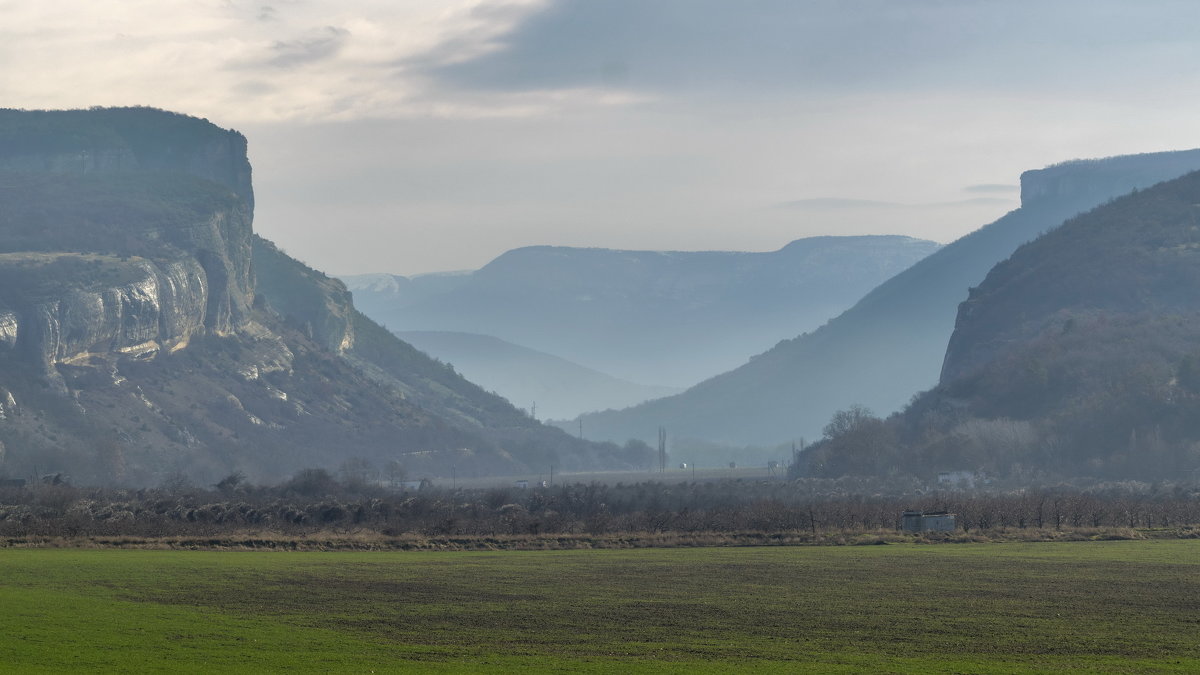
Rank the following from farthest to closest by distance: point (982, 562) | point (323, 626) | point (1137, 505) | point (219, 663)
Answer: point (1137, 505), point (982, 562), point (323, 626), point (219, 663)

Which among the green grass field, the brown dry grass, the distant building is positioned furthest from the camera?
the distant building

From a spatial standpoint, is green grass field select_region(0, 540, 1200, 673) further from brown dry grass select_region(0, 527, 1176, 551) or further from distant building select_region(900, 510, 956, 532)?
distant building select_region(900, 510, 956, 532)

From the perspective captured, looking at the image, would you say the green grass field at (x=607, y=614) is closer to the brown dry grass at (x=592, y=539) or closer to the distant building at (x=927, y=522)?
the brown dry grass at (x=592, y=539)

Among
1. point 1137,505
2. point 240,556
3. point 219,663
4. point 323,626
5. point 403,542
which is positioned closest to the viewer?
point 219,663

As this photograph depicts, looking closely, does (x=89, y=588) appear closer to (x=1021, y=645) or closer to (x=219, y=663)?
(x=219, y=663)

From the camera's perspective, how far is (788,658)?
42500mm

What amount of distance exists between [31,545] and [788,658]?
2477 inches

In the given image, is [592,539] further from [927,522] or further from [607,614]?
[607,614]

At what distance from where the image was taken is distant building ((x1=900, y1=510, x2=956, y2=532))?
355ft

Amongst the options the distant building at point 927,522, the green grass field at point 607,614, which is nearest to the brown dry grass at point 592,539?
the distant building at point 927,522

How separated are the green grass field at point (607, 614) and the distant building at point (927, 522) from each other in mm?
24193

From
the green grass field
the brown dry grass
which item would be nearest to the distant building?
the brown dry grass

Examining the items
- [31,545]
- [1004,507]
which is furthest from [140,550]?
[1004,507]

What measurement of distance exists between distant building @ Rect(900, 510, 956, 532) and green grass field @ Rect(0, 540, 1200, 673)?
24193mm
